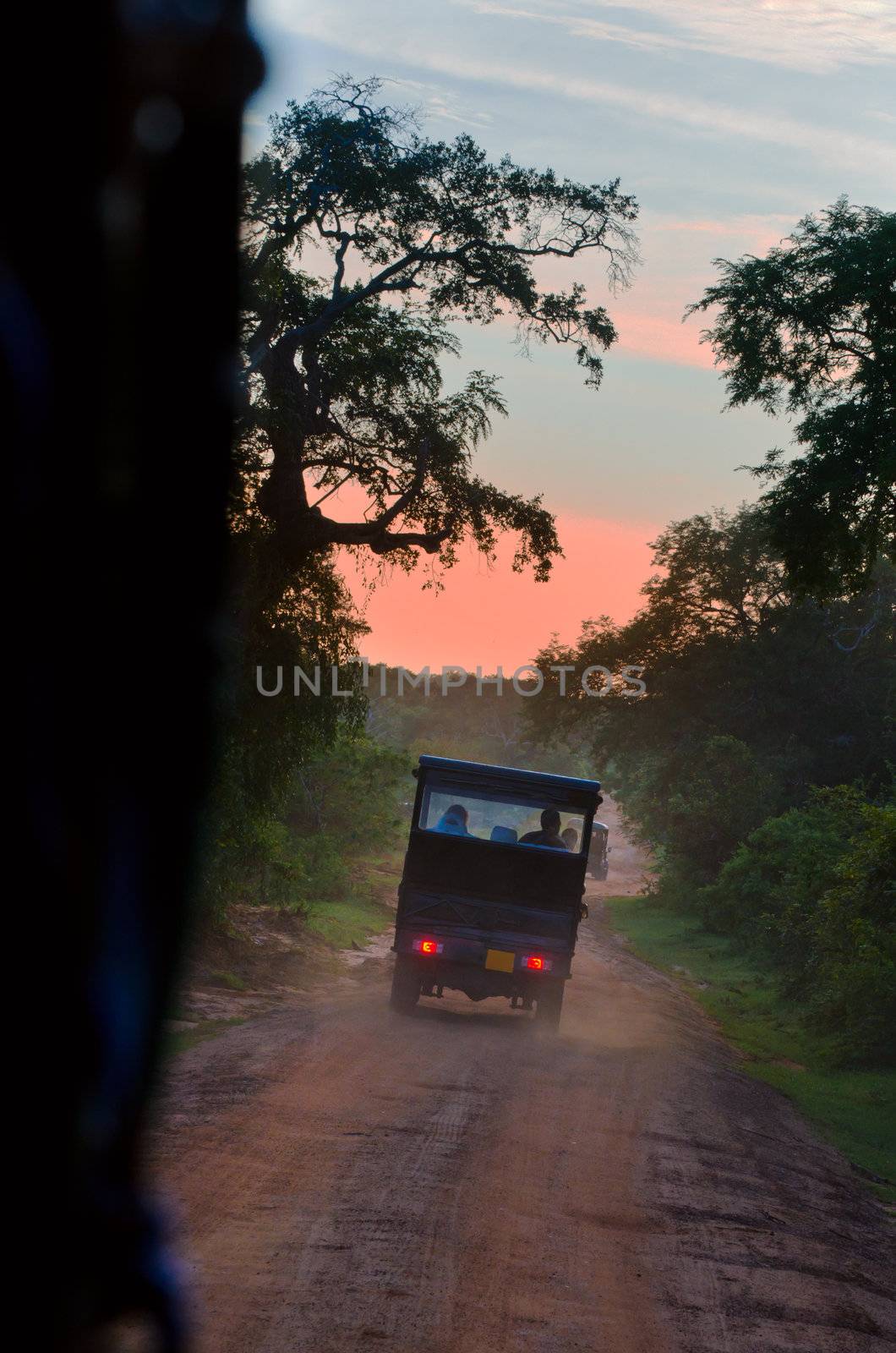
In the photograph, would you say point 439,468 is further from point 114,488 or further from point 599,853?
point 599,853

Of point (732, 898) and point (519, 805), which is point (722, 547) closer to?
point (732, 898)

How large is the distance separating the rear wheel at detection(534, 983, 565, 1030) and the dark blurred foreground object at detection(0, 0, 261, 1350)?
4.04 m

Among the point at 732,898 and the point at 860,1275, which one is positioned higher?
the point at 860,1275

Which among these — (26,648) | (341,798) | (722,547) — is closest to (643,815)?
(722,547)

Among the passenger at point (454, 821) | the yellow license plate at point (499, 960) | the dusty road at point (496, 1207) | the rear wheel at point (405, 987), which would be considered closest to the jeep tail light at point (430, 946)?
the rear wheel at point (405, 987)

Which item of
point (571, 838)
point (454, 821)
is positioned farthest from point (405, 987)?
point (571, 838)

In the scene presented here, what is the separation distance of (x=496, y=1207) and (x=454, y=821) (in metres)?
A: 7.36

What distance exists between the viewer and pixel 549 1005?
13.7 metres

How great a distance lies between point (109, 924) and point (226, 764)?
8.53 feet

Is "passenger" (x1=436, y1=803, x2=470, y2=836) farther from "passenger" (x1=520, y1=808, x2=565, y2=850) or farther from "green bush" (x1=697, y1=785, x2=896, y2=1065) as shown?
"green bush" (x1=697, y1=785, x2=896, y2=1065)

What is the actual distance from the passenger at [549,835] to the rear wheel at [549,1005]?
1507 millimetres

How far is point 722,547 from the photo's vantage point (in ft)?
109

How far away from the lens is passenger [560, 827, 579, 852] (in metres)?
14.0

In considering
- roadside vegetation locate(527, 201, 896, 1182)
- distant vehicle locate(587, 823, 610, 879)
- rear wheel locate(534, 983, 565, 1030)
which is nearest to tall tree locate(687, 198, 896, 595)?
roadside vegetation locate(527, 201, 896, 1182)
